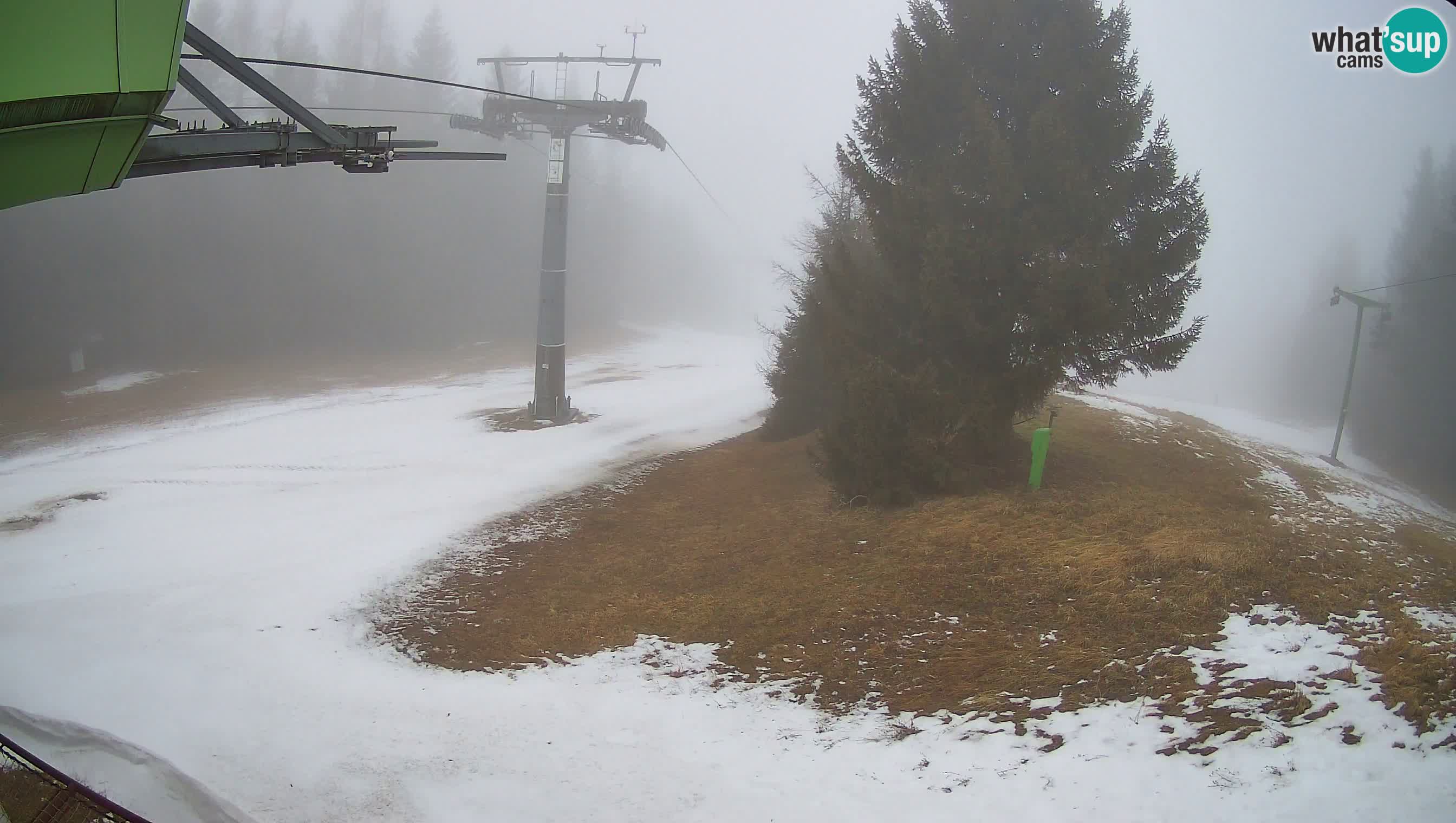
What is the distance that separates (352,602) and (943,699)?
783 centimetres

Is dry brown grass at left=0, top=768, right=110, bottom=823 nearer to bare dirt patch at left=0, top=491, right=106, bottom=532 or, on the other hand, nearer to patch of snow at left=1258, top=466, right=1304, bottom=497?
bare dirt patch at left=0, top=491, right=106, bottom=532

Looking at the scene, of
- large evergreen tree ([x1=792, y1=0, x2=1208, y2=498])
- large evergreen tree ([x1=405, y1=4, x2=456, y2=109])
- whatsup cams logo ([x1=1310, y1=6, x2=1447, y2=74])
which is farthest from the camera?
large evergreen tree ([x1=405, y1=4, x2=456, y2=109])

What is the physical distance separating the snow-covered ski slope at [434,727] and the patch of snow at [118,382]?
48.2ft

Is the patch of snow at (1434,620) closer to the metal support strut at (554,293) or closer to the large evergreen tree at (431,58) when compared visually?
the metal support strut at (554,293)

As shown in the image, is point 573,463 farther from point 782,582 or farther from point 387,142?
point 387,142

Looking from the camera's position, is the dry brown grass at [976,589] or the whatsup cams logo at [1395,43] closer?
the dry brown grass at [976,589]

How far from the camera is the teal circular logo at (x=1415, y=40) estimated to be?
1066 centimetres

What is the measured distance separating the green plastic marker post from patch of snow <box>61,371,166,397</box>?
29.1 meters

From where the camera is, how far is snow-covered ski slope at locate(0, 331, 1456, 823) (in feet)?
18.6

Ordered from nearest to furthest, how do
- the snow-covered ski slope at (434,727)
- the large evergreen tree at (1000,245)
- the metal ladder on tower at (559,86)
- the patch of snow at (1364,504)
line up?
the snow-covered ski slope at (434,727) < the large evergreen tree at (1000,245) < the patch of snow at (1364,504) < the metal ladder on tower at (559,86)

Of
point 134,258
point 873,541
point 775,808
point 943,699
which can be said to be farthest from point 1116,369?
point 134,258

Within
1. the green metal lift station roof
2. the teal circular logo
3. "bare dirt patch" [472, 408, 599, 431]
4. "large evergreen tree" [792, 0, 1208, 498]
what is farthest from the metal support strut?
the teal circular logo

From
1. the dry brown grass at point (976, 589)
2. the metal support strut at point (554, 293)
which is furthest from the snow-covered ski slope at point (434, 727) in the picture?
the metal support strut at point (554, 293)

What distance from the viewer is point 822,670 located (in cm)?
823
